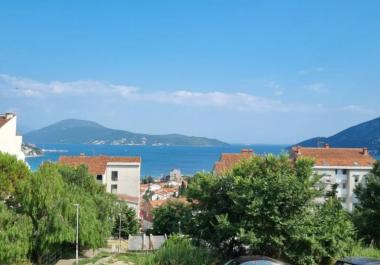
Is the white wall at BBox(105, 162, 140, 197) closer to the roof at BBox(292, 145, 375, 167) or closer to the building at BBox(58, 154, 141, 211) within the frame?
the building at BBox(58, 154, 141, 211)

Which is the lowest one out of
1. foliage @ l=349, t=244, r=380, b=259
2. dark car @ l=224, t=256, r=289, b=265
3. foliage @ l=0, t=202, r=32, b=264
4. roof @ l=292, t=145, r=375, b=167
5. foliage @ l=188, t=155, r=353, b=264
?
foliage @ l=0, t=202, r=32, b=264

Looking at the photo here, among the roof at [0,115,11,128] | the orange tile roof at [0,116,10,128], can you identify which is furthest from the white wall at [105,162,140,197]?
the orange tile roof at [0,116,10,128]

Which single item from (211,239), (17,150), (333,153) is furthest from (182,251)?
(333,153)

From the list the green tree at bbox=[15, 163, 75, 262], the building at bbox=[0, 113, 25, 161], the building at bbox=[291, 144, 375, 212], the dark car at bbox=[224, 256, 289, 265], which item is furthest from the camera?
the building at bbox=[291, 144, 375, 212]

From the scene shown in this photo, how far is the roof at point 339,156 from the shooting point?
6000cm

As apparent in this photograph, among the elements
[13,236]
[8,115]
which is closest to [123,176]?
[8,115]

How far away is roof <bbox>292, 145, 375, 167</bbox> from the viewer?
2362 inches

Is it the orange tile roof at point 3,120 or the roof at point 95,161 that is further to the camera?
the roof at point 95,161

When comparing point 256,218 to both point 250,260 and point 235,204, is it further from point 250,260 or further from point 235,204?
point 250,260

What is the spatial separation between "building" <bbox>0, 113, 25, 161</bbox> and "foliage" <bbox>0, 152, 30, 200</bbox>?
14131mm

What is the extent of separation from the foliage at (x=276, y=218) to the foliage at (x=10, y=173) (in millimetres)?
12884

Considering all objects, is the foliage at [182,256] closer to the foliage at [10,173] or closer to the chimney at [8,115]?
the foliage at [10,173]

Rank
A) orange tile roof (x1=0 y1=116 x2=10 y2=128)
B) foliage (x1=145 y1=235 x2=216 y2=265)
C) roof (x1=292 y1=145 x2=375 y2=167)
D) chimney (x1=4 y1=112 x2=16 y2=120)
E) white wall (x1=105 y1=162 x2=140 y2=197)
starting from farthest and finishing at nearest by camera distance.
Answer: white wall (x1=105 y1=162 x2=140 y2=197), roof (x1=292 y1=145 x2=375 y2=167), chimney (x1=4 y1=112 x2=16 y2=120), orange tile roof (x1=0 y1=116 x2=10 y2=128), foliage (x1=145 y1=235 x2=216 y2=265)

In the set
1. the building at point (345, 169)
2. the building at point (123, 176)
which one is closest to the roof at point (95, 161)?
the building at point (123, 176)
